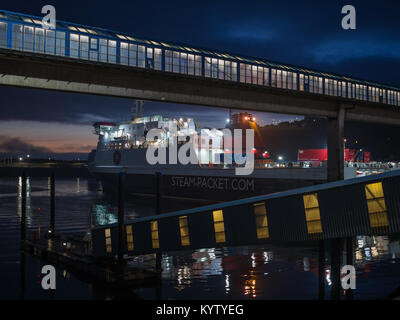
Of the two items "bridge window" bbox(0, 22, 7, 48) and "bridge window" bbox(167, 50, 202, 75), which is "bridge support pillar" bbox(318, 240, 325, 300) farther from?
"bridge window" bbox(167, 50, 202, 75)

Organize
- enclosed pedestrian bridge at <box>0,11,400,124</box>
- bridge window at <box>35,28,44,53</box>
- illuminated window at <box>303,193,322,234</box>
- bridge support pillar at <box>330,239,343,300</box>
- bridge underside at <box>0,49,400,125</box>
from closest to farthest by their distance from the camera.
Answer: illuminated window at <box>303,193,322,234</box> < bridge support pillar at <box>330,239,343,300</box> < bridge underside at <box>0,49,400,125</box> < enclosed pedestrian bridge at <box>0,11,400,124</box> < bridge window at <box>35,28,44,53</box>

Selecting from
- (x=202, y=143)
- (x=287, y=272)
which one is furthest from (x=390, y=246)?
(x=202, y=143)

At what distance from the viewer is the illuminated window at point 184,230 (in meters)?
22.1

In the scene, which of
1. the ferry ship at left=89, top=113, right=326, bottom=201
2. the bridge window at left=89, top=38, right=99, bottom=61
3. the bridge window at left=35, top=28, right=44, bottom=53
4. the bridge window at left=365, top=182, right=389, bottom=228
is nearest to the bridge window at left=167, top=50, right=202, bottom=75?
A: the bridge window at left=89, top=38, right=99, bottom=61

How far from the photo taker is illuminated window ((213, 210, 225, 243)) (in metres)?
20.6

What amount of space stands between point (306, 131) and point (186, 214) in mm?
127511

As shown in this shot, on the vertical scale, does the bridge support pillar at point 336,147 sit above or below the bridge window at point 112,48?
below

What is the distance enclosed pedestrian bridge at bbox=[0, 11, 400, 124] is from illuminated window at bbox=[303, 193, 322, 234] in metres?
21.7

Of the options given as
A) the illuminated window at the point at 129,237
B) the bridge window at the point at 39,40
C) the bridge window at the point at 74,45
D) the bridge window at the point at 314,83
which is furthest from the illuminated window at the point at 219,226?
the bridge window at the point at 314,83

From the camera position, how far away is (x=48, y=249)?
2906 cm

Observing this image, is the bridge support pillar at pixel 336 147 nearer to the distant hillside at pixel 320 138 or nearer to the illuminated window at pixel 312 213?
the illuminated window at pixel 312 213

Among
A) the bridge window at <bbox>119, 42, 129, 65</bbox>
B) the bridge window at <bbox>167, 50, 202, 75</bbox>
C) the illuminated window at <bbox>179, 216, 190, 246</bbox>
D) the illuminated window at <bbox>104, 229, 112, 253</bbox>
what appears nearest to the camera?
the illuminated window at <bbox>179, 216, 190, 246</bbox>

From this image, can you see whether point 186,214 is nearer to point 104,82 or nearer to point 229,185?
point 104,82

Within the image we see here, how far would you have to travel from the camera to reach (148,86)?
36781 millimetres
